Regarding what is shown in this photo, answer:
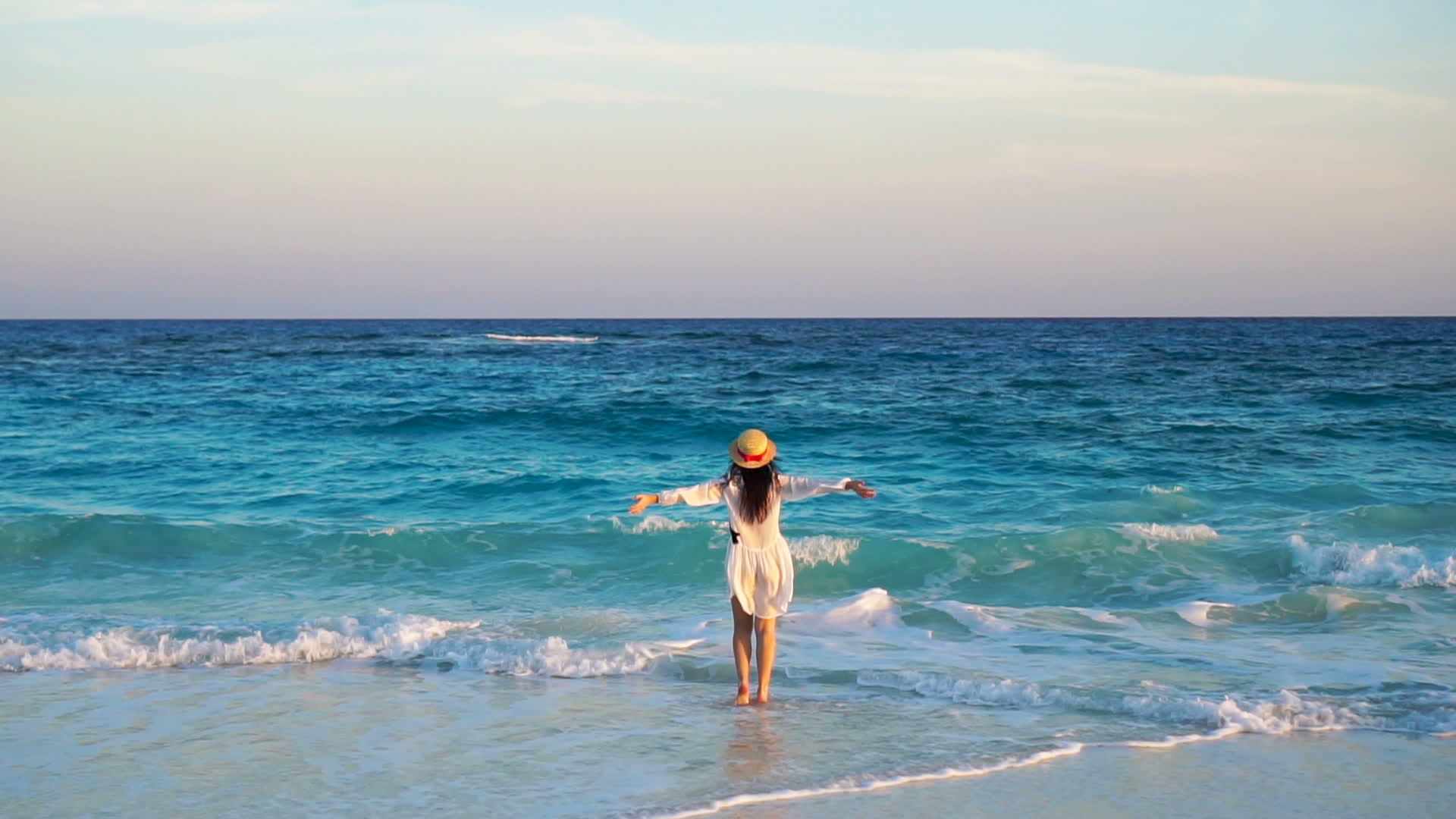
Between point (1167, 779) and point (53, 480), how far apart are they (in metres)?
15.8

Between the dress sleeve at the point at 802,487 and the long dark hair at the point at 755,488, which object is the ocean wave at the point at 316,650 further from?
the dress sleeve at the point at 802,487

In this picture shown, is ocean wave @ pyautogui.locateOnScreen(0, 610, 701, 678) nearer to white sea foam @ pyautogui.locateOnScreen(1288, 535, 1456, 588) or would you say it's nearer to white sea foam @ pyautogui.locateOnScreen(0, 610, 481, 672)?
white sea foam @ pyautogui.locateOnScreen(0, 610, 481, 672)

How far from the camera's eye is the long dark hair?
6535mm

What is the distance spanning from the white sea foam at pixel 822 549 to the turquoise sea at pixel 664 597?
0.12ft

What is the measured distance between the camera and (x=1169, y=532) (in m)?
11.9

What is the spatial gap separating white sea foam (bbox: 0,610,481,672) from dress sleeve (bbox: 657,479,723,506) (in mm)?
2421

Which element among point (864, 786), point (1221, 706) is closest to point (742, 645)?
point (864, 786)

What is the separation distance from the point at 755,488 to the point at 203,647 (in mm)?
4036

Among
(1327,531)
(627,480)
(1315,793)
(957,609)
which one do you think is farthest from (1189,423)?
(1315,793)

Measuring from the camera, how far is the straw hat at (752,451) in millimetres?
6477

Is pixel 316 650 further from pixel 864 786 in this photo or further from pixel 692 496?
pixel 864 786

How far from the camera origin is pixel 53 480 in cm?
1622

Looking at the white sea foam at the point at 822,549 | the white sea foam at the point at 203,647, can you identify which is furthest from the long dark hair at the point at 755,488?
the white sea foam at the point at 822,549

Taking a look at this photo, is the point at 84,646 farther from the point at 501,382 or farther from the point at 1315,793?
the point at 501,382
